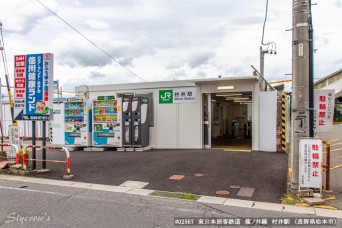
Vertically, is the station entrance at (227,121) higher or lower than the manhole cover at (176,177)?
higher

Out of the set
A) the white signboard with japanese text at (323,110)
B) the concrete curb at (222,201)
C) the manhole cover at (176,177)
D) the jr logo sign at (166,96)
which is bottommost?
the concrete curb at (222,201)

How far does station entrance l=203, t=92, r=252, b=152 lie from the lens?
1378cm

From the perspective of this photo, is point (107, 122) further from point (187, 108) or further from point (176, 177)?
point (176, 177)

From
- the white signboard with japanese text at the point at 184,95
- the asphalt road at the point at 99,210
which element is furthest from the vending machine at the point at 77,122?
the asphalt road at the point at 99,210

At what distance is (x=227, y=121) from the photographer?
24.2 m

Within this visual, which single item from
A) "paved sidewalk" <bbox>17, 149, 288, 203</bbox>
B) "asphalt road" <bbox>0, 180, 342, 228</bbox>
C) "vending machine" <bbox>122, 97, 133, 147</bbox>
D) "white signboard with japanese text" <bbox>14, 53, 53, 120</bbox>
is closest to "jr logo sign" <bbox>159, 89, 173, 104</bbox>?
"vending machine" <bbox>122, 97, 133, 147</bbox>

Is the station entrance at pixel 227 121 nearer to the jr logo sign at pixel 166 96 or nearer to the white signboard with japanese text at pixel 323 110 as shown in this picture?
the jr logo sign at pixel 166 96

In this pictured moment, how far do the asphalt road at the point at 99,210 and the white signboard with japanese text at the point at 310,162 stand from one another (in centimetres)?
125

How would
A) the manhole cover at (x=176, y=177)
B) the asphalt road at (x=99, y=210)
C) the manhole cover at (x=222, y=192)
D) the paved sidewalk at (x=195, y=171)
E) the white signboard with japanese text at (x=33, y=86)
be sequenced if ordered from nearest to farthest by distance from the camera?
the asphalt road at (x=99, y=210)
the manhole cover at (x=222, y=192)
the paved sidewalk at (x=195, y=171)
the manhole cover at (x=176, y=177)
the white signboard with japanese text at (x=33, y=86)

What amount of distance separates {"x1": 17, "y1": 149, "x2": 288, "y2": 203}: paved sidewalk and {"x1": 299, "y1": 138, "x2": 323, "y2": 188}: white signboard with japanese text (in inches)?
25.8

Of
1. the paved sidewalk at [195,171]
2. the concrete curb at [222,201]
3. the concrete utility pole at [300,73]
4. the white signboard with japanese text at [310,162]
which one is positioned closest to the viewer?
the concrete curb at [222,201]

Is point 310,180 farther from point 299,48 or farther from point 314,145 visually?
point 299,48

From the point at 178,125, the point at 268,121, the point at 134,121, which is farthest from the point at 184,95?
the point at 268,121

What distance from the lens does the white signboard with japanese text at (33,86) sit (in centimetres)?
921
